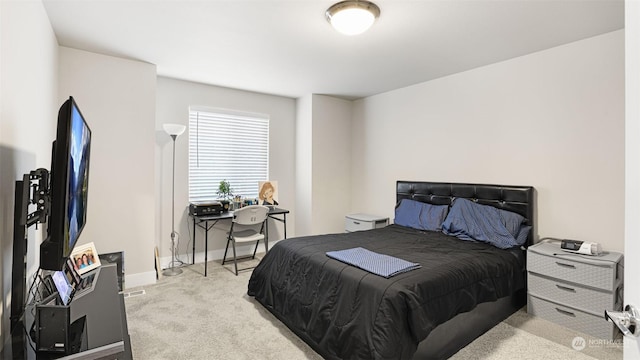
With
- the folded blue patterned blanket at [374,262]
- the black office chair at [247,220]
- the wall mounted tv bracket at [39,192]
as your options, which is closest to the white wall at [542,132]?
the folded blue patterned blanket at [374,262]

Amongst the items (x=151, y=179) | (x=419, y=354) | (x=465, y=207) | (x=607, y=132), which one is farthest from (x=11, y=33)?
(x=607, y=132)

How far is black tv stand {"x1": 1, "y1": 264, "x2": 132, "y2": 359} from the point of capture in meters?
1.06

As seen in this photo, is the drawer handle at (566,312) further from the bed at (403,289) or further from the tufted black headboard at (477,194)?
the tufted black headboard at (477,194)

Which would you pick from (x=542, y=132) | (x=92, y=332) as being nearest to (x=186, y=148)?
(x=92, y=332)

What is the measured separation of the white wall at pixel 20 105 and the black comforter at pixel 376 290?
159cm

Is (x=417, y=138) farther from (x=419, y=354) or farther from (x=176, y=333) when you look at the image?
(x=176, y=333)

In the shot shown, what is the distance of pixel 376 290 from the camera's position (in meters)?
1.86

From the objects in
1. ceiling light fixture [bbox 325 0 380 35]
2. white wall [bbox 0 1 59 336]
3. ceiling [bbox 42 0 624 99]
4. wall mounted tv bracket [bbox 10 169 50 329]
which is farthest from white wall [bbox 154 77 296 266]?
wall mounted tv bracket [bbox 10 169 50 329]

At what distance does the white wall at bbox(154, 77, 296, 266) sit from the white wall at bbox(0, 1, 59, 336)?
1.49 meters

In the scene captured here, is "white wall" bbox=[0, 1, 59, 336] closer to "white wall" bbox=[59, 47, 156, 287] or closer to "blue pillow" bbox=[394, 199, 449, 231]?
"white wall" bbox=[59, 47, 156, 287]

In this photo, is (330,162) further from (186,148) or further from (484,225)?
(484,225)

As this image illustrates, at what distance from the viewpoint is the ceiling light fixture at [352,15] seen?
2.07 meters

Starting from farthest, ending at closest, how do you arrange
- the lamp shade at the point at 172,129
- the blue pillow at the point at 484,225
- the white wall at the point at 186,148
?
the white wall at the point at 186,148 < the lamp shade at the point at 172,129 < the blue pillow at the point at 484,225

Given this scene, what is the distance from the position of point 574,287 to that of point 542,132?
141 centimetres
